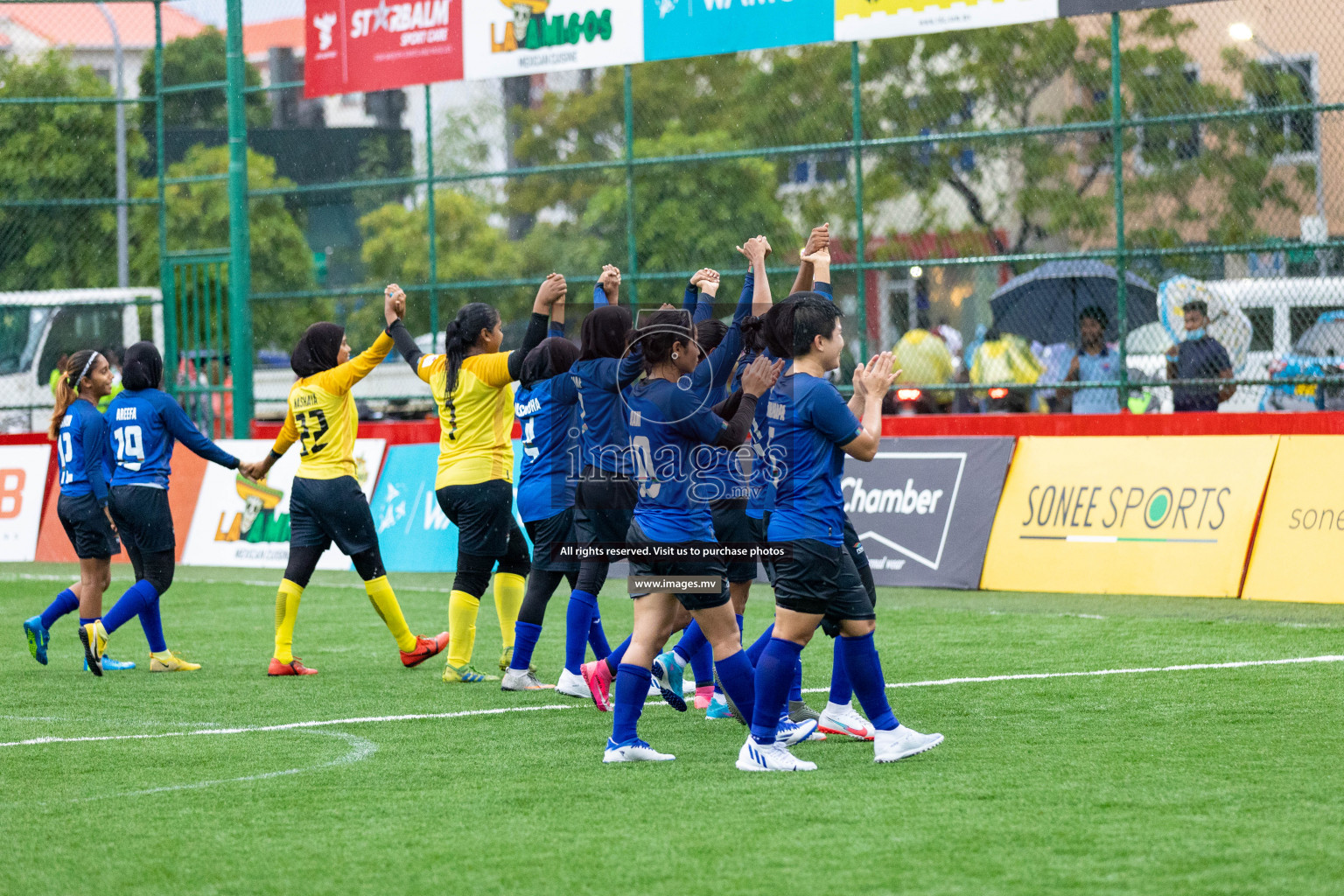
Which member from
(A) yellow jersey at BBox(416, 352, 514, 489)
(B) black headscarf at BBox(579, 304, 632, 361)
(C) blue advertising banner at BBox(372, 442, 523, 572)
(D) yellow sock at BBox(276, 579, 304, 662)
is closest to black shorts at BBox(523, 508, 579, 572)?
(A) yellow jersey at BBox(416, 352, 514, 489)

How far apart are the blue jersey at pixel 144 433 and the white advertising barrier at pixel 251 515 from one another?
529 cm

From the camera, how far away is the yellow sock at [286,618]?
9.17 metres

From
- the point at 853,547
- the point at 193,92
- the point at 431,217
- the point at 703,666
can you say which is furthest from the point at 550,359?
the point at 193,92

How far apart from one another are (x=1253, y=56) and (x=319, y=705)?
11686 millimetres

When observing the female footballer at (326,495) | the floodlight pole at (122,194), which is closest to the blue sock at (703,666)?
the female footballer at (326,495)

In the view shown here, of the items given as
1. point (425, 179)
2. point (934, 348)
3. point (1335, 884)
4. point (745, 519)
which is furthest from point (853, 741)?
point (425, 179)

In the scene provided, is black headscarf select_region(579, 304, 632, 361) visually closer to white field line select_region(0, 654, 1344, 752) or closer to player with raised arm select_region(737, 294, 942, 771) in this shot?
player with raised arm select_region(737, 294, 942, 771)

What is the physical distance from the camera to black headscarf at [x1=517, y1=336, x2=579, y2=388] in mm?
7746

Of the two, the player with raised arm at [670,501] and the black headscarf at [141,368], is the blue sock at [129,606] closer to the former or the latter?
the black headscarf at [141,368]

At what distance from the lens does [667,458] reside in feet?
20.5

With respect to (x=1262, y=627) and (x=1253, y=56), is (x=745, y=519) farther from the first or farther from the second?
(x=1253, y=56)

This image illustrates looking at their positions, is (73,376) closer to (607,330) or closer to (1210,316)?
(607,330)

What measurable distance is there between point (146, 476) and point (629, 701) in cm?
435

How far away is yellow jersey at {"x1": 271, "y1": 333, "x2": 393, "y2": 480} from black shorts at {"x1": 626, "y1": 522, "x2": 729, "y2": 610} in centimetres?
318
